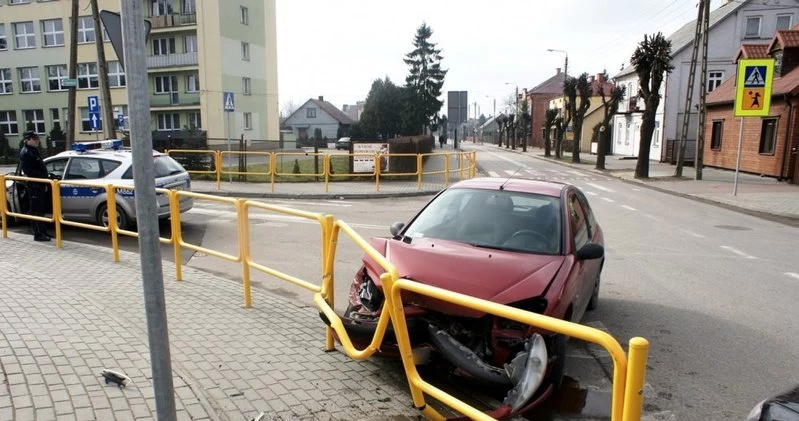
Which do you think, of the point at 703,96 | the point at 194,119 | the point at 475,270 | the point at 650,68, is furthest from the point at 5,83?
the point at 475,270

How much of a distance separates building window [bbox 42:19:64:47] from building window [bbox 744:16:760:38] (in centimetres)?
5365

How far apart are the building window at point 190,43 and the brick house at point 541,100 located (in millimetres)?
50990

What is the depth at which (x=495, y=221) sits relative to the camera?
5207mm

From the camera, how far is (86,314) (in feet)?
16.6

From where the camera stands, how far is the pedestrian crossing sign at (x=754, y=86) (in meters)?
17.6

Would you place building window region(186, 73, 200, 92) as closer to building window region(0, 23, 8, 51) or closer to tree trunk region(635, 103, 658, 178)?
building window region(0, 23, 8, 51)

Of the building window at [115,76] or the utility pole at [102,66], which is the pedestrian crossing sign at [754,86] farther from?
the building window at [115,76]

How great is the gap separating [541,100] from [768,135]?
64.2 meters

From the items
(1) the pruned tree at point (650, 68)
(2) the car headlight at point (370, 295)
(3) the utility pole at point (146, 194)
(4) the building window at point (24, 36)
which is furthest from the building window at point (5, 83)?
(3) the utility pole at point (146, 194)

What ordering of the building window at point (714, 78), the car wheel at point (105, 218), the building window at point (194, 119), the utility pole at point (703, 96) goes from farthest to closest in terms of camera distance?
the building window at point (194, 119)
the building window at point (714, 78)
the utility pole at point (703, 96)
the car wheel at point (105, 218)

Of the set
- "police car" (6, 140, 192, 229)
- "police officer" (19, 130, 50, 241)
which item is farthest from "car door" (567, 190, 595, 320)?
"police officer" (19, 130, 50, 241)

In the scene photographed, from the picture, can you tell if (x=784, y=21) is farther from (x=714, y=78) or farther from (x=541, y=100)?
(x=541, y=100)

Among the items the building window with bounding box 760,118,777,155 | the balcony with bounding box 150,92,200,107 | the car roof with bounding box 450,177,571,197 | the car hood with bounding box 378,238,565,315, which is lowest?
the car hood with bounding box 378,238,565,315

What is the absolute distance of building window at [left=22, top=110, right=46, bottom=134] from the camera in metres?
49.1
